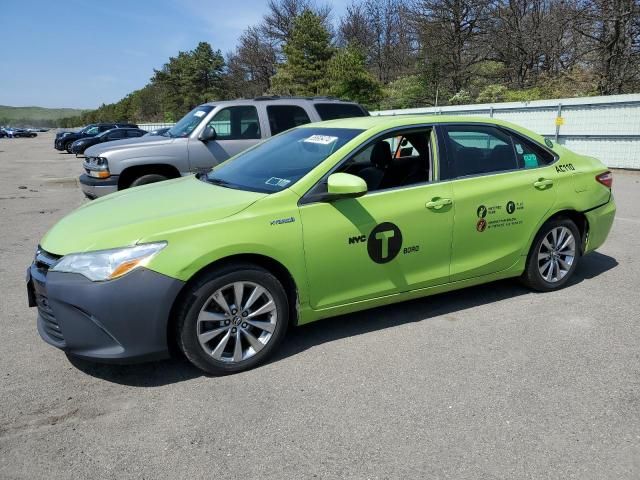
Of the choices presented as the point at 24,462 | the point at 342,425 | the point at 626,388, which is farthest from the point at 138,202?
the point at 626,388

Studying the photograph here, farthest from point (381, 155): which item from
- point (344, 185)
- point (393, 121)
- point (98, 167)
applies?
point (98, 167)

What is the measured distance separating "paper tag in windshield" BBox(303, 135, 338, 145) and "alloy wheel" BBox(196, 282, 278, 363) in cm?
136

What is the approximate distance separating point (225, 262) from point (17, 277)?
137 inches

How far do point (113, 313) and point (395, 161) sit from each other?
256 cm

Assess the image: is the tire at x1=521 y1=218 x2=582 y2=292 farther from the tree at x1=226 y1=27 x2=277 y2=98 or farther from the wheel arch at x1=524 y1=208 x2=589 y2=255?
the tree at x1=226 y1=27 x2=277 y2=98

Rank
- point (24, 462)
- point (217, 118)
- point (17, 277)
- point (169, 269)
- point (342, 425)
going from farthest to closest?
1. point (217, 118)
2. point (17, 277)
3. point (169, 269)
4. point (342, 425)
5. point (24, 462)

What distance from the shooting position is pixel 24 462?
2582 millimetres

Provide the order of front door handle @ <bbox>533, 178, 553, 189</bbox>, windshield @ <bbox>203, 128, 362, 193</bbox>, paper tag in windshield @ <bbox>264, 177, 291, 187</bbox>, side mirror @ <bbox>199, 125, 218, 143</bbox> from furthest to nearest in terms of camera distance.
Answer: side mirror @ <bbox>199, 125, 218, 143</bbox> < front door handle @ <bbox>533, 178, 553, 189</bbox> < windshield @ <bbox>203, 128, 362, 193</bbox> < paper tag in windshield @ <bbox>264, 177, 291, 187</bbox>

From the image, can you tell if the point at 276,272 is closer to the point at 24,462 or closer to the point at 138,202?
the point at 138,202

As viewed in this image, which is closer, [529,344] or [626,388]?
[626,388]

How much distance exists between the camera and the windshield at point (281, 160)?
3843mm

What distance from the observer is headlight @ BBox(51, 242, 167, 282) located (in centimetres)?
302

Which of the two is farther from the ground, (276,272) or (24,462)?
(276,272)

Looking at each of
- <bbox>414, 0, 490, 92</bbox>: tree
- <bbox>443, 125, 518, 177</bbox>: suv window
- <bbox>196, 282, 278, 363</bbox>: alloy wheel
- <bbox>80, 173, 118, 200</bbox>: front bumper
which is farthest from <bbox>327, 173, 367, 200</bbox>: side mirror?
<bbox>414, 0, 490, 92</bbox>: tree
